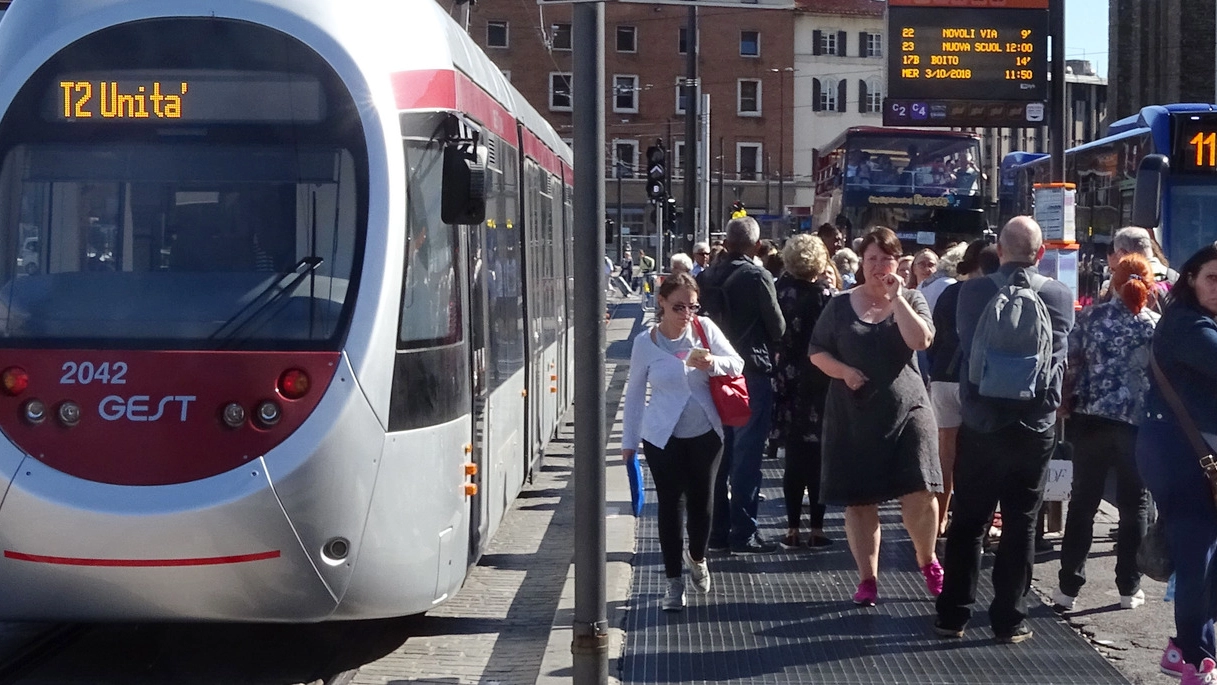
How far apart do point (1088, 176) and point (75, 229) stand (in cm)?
1533

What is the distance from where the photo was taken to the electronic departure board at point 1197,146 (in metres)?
15.6

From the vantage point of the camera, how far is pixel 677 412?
24.9 feet

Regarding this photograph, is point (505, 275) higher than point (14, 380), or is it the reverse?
point (505, 275)

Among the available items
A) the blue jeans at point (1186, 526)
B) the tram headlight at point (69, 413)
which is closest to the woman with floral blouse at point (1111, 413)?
the blue jeans at point (1186, 526)

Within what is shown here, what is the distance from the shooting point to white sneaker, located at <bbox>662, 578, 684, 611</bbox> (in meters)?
7.66

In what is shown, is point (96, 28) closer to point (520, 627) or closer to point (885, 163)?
point (520, 627)

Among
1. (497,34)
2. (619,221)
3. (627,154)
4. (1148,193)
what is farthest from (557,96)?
(1148,193)

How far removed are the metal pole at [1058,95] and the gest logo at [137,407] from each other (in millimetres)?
8008

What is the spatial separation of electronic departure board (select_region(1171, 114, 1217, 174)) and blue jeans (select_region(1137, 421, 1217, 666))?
10245 millimetres

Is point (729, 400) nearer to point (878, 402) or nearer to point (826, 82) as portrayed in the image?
point (878, 402)

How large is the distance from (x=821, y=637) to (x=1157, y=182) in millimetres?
8668

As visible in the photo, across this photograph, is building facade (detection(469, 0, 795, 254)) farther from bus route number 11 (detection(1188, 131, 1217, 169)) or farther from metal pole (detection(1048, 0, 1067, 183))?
metal pole (detection(1048, 0, 1067, 183))

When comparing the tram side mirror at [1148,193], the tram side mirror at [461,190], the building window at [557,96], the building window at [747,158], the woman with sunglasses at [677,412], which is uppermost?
the building window at [557,96]

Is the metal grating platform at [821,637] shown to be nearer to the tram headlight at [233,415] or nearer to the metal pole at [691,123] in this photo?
the tram headlight at [233,415]
